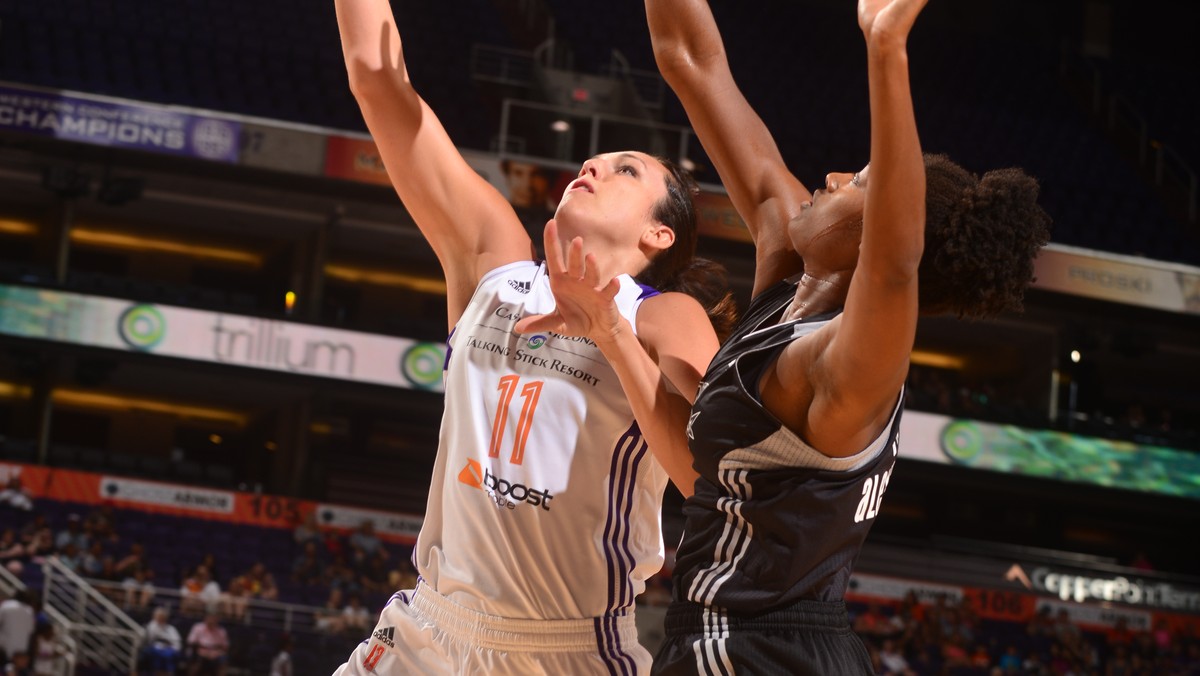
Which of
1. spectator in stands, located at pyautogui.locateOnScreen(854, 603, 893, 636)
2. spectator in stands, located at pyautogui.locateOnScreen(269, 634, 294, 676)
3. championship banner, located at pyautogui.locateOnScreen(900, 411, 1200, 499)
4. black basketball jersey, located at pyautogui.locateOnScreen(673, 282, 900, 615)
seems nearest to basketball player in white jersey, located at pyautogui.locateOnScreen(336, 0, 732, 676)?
black basketball jersey, located at pyautogui.locateOnScreen(673, 282, 900, 615)

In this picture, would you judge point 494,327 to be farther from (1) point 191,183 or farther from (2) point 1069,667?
(1) point 191,183

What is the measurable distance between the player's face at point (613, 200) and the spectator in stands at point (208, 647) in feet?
29.4

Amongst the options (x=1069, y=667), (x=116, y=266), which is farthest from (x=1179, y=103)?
(x=116, y=266)

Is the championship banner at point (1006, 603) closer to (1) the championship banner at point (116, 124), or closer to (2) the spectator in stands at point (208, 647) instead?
(2) the spectator in stands at point (208, 647)

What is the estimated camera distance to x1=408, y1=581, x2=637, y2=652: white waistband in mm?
2846

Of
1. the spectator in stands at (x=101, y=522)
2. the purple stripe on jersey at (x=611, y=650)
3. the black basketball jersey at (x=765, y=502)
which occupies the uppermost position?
the spectator in stands at (x=101, y=522)

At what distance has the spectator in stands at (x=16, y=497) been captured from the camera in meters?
14.8

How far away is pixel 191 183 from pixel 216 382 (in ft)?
10.3

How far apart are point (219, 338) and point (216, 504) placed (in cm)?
213

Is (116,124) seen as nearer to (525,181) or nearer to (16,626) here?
(525,181)

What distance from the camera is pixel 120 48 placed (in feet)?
61.8

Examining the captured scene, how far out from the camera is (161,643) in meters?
11.1

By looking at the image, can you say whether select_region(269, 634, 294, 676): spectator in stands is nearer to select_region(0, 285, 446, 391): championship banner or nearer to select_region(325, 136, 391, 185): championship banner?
select_region(0, 285, 446, 391): championship banner

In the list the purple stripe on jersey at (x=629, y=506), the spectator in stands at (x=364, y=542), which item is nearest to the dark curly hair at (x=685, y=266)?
the purple stripe on jersey at (x=629, y=506)
